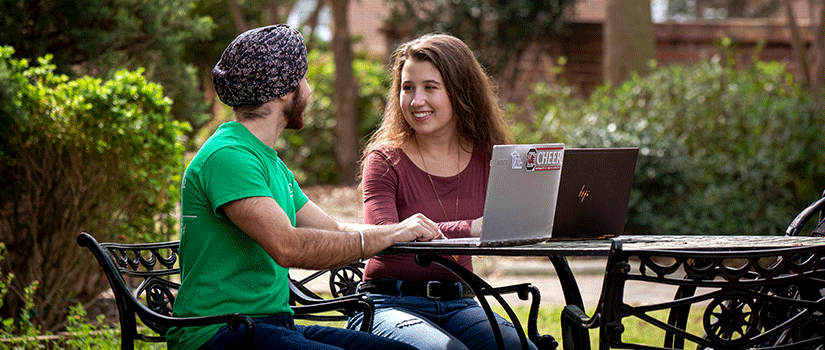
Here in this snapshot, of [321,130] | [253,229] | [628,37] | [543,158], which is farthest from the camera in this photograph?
[321,130]

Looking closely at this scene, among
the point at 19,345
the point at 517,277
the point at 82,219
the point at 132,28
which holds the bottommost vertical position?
the point at 517,277

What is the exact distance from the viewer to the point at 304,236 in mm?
2268

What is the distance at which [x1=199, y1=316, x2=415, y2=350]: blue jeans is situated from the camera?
7.30ft

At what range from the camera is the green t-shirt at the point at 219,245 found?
87.3 inches

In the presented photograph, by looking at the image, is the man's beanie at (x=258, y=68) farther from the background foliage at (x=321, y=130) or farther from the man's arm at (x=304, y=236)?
the background foliage at (x=321, y=130)

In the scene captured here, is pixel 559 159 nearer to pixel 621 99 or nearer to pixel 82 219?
pixel 82 219

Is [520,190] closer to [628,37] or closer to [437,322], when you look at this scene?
[437,322]

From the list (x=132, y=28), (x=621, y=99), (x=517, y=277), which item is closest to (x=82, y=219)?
(x=132, y=28)

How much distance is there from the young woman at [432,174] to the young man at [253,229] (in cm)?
48

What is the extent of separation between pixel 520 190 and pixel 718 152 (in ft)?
19.3

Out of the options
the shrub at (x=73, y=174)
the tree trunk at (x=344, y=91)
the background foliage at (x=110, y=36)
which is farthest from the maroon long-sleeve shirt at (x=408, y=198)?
the tree trunk at (x=344, y=91)

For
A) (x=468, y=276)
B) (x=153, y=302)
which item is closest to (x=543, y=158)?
(x=468, y=276)

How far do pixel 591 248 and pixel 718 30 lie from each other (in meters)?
14.0

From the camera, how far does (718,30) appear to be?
15000 mm
